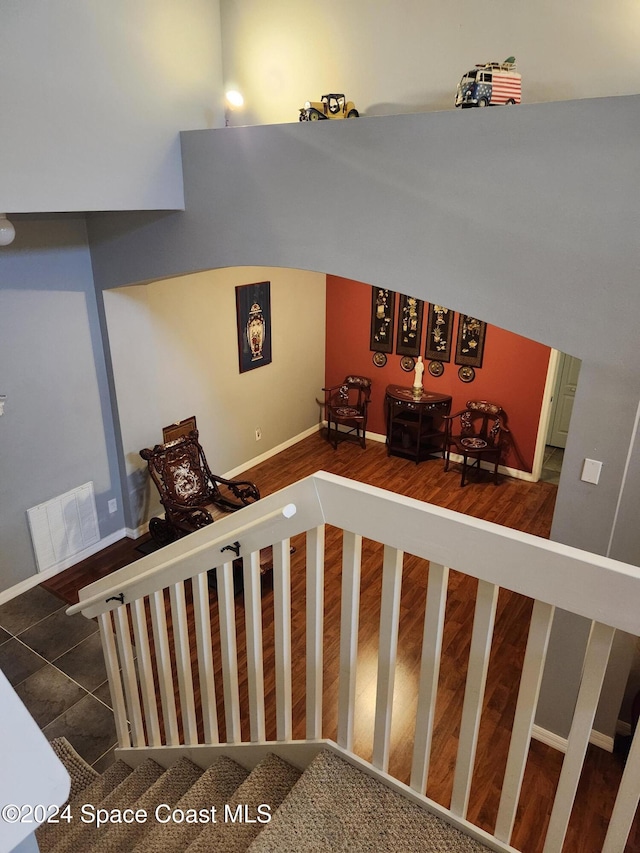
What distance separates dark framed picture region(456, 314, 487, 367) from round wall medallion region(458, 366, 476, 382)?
62 mm

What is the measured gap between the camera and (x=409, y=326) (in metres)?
6.68

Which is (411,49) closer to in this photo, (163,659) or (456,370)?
(456,370)

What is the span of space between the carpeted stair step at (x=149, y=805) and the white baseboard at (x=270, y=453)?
4183 millimetres

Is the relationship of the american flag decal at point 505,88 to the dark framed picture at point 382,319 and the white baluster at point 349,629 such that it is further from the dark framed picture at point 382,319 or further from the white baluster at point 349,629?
the dark framed picture at point 382,319

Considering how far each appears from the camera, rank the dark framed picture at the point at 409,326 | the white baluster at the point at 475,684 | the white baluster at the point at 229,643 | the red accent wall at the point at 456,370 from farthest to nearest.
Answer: the dark framed picture at the point at 409,326
the red accent wall at the point at 456,370
the white baluster at the point at 229,643
the white baluster at the point at 475,684

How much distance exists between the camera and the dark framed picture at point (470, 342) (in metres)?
6.24

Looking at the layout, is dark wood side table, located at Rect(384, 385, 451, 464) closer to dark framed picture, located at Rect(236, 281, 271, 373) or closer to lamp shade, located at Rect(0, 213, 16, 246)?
dark framed picture, located at Rect(236, 281, 271, 373)

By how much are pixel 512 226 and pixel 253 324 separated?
3.99 metres

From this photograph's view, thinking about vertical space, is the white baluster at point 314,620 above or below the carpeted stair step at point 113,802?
above

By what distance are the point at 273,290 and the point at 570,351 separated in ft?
14.1

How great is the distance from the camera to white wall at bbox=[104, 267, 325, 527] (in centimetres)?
483

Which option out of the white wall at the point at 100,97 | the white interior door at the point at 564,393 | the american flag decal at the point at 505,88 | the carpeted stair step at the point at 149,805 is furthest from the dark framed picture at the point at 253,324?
the carpeted stair step at the point at 149,805

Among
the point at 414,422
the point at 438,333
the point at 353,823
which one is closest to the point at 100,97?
the point at 353,823

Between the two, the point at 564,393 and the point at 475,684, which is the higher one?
the point at 475,684
